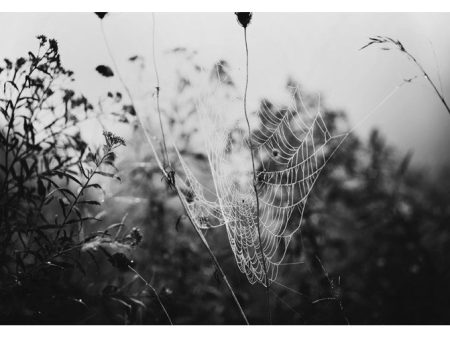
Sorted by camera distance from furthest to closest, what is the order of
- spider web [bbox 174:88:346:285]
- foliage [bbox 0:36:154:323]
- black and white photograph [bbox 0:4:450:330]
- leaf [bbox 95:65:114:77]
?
spider web [bbox 174:88:346:285]
leaf [bbox 95:65:114:77]
black and white photograph [bbox 0:4:450:330]
foliage [bbox 0:36:154:323]

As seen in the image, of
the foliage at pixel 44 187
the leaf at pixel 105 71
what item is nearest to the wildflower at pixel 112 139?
the foliage at pixel 44 187

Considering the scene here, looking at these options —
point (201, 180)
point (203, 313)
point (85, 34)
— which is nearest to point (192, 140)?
point (201, 180)

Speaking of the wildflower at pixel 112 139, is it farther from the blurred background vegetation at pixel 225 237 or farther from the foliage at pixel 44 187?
the blurred background vegetation at pixel 225 237

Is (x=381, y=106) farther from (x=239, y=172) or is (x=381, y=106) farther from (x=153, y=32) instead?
(x=153, y=32)

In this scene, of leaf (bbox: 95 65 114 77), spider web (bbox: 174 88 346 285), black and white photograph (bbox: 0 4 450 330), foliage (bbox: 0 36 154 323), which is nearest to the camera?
foliage (bbox: 0 36 154 323)

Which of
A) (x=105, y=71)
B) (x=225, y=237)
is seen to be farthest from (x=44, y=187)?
(x=225, y=237)

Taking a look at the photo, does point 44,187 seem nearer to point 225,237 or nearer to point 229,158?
point 229,158

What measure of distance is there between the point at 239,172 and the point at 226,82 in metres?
0.35

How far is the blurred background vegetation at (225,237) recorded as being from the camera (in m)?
1.47

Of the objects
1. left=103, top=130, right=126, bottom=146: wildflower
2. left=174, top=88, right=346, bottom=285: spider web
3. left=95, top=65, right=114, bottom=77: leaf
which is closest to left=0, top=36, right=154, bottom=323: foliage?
left=103, top=130, right=126, bottom=146: wildflower

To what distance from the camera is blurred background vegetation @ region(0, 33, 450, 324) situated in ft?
4.84

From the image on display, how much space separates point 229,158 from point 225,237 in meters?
0.45
